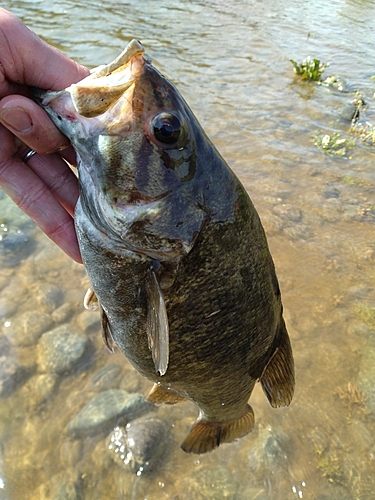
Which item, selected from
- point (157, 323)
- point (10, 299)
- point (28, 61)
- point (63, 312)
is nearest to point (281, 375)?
point (157, 323)

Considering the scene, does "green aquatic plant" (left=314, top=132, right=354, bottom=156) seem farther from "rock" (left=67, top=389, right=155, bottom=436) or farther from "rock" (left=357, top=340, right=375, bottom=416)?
"rock" (left=67, top=389, right=155, bottom=436)

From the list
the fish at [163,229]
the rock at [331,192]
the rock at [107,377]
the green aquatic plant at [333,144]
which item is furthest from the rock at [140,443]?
the green aquatic plant at [333,144]

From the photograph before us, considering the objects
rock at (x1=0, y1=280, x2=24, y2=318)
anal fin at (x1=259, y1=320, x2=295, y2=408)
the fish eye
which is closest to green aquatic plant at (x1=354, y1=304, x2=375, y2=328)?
anal fin at (x1=259, y1=320, x2=295, y2=408)

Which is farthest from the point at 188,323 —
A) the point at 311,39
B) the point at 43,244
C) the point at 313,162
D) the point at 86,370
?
the point at 311,39

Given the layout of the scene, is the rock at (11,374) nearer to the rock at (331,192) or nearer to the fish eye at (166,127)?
the fish eye at (166,127)

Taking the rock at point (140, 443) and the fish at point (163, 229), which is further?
the rock at point (140, 443)

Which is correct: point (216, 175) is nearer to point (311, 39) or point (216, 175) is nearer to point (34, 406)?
point (34, 406)

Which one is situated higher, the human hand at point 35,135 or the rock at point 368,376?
the human hand at point 35,135
